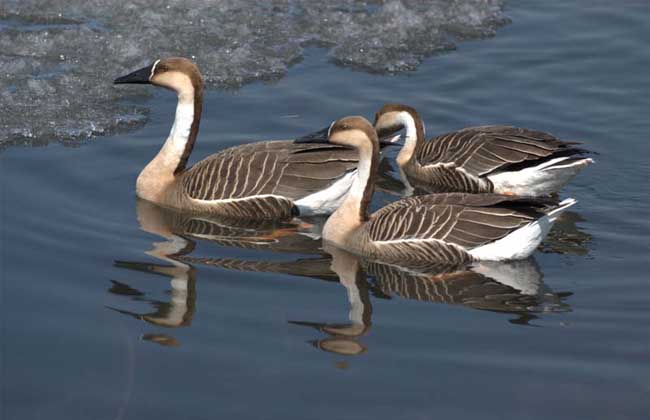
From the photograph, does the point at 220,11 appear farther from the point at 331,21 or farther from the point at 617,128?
the point at 617,128

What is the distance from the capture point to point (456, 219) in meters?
9.11

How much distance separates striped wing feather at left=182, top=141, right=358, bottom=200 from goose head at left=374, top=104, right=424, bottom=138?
4.64ft

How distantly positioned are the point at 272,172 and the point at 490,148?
7.48 ft

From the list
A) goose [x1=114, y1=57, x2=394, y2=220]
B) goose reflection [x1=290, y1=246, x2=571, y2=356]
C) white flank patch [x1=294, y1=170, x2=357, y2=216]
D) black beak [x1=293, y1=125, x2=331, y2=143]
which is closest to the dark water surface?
goose reflection [x1=290, y1=246, x2=571, y2=356]

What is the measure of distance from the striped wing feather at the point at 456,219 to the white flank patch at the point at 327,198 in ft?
2.73

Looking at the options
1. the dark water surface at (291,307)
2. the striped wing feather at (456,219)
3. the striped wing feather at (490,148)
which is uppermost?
the striped wing feather at (490,148)

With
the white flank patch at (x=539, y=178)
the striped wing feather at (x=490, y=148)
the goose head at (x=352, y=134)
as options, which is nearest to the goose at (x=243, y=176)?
the goose head at (x=352, y=134)

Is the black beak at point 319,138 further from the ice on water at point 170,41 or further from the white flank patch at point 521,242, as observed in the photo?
the ice on water at point 170,41

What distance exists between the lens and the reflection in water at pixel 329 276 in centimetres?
777

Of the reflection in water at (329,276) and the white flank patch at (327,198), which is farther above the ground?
the white flank patch at (327,198)

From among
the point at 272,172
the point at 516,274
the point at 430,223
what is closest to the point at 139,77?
the point at 272,172

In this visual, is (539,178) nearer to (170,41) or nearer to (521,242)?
(521,242)

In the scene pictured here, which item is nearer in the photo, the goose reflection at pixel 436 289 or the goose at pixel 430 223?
the goose reflection at pixel 436 289

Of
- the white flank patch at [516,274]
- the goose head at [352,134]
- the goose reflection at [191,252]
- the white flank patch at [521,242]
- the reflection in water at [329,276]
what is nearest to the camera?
the reflection in water at [329,276]
